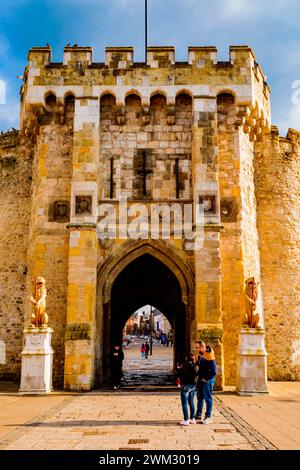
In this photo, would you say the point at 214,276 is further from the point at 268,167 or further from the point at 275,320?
the point at 268,167

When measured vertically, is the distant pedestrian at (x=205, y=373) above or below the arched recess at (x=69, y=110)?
below

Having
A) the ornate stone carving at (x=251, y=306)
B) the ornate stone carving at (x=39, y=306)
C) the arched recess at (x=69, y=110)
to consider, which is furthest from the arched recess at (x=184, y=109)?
the ornate stone carving at (x=39, y=306)

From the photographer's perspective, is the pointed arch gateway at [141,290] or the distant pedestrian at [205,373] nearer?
the distant pedestrian at [205,373]

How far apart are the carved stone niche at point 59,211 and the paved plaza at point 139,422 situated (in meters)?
4.91

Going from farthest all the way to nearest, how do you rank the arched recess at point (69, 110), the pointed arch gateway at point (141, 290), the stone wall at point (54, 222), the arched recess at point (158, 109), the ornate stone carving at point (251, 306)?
the arched recess at point (69, 110)
the arched recess at point (158, 109)
the stone wall at point (54, 222)
the pointed arch gateway at point (141, 290)
the ornate stone carving at point (251, 306)

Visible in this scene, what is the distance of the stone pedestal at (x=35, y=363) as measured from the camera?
12.3 m

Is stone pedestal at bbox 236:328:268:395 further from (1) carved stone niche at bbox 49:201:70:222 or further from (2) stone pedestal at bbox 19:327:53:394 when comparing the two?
(1) carved stone niche at bbox 49:201:70:222

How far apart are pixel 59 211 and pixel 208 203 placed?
4360 millimetres

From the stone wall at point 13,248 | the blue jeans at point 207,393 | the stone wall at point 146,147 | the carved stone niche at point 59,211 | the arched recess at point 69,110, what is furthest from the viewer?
the stone wall at point 13,248

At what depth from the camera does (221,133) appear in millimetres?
14914

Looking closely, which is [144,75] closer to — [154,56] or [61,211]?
[154,56]

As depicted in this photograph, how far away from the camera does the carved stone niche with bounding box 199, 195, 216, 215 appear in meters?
14.2

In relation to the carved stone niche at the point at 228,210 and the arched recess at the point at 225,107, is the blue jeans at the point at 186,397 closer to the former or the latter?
the carved stone niche at the point at 228,210

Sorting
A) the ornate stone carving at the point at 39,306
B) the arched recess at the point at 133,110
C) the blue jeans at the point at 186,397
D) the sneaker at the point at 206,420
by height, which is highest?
the arched recess at the point at 133,110
